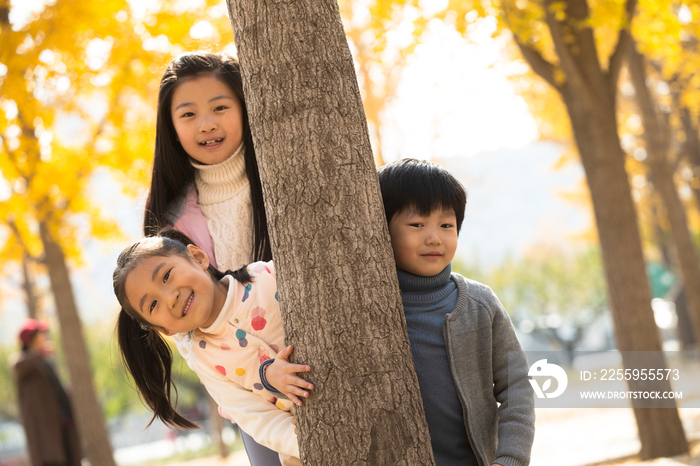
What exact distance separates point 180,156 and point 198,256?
0.47 m

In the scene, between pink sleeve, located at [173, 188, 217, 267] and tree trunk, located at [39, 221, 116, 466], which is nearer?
pink sleeve, located at [173, 188, 217, 267]

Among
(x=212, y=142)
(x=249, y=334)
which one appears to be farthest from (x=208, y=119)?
(x=249, y=334)

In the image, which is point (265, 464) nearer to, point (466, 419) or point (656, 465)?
point (466, 419)

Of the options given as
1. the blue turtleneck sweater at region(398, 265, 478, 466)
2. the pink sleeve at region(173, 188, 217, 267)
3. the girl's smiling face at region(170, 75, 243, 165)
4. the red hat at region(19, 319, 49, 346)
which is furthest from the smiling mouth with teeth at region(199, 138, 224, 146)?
the red hat at region(19, 319, 49, 346)

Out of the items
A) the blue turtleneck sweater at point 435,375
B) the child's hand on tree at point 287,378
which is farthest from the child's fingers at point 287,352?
the blue turtleneck sweater at point 435,375

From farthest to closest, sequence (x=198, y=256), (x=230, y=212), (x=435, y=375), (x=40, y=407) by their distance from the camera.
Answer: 1. (x=40, y=407)
2. (x=230, y=212)
3. (x=198, y=256)
4. (x=435, y=375)

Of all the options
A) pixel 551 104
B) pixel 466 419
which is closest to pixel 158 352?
pixel 466 419

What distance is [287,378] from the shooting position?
1.60m

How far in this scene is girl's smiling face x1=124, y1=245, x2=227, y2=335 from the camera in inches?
70.6

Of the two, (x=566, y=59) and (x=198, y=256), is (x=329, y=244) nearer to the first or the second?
(x=198, y=256)

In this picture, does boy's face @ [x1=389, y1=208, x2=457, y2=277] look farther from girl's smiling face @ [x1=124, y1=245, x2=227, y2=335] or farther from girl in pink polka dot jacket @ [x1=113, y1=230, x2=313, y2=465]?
girl's smiling face @ [x1=124, y1=245, x2=227, y2=335]

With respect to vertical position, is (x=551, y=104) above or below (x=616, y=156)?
above

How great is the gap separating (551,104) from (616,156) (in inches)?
175

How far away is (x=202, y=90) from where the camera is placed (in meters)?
2.08
